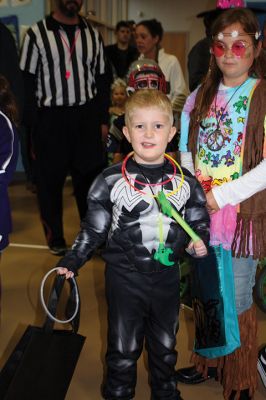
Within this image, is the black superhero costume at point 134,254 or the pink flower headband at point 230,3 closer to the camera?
the black superhero costume at point 134,254

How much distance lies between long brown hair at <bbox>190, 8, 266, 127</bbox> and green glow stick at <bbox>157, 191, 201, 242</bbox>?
39cm

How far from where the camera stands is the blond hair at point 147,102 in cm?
155

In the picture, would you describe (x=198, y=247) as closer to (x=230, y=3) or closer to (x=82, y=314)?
(x=230, y=3)

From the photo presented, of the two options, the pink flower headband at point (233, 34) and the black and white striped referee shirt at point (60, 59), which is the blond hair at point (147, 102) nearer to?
the pink flower headband at point (233, 34)

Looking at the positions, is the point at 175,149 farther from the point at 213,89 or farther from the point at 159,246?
the point at 159,246

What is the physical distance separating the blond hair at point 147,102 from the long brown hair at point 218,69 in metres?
0.23

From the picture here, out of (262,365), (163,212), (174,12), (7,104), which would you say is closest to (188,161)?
(163,212)

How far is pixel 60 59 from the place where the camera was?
11.4ft

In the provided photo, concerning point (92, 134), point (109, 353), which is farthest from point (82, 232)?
point (92, 134)

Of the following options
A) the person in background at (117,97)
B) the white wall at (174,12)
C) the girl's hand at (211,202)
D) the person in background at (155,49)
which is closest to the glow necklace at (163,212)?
the girl's hand at (211,202)

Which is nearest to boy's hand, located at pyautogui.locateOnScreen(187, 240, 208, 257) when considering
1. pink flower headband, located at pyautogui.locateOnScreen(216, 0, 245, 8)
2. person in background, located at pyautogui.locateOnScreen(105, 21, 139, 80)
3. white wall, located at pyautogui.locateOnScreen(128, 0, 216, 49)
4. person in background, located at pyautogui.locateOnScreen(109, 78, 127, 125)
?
pink flower headband, located at pyautogui.locateOnScreen(216, 0, 245, 8)

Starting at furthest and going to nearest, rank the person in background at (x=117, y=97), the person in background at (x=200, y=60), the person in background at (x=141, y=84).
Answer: the person in background at (x=117, y=97)
the person in background at (x=200, y=60)
the person in background at (x=141, y=84)

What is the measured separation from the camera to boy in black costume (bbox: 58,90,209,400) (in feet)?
5.12

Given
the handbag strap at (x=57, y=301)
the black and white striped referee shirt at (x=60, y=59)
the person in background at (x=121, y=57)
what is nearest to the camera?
the handbag strap at (x=57, y=301)
